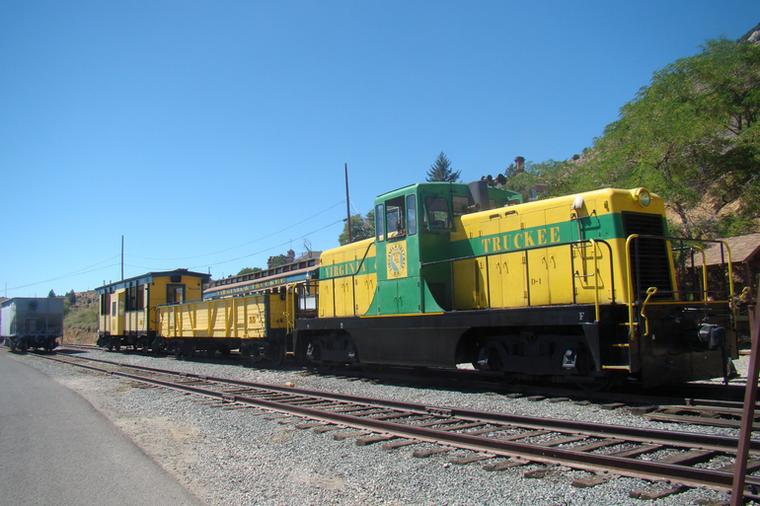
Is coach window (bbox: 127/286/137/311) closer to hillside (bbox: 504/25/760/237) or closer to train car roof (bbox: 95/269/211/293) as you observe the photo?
train car roof (bbox: 95/269/211/293)

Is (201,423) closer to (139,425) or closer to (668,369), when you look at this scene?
(139,425)

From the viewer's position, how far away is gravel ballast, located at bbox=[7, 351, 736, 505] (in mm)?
4648

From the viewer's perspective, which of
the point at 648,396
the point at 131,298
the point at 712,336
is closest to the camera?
the point at 712,336

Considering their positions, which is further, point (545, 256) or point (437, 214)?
point (437, 214)

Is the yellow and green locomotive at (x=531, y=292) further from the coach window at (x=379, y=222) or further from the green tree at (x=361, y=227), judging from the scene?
the green tree at (x=361, y=227)

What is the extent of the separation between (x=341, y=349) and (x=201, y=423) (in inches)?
202

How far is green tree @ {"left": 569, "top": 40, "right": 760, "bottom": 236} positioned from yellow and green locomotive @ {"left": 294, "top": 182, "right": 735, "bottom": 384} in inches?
484

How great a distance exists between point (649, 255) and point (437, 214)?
3892 mm

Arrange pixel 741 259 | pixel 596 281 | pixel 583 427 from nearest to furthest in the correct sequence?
pixel 583 427 → pixel 596 281 → pixel 741 259

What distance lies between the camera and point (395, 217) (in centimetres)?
1145

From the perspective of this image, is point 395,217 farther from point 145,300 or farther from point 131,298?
point 131,298

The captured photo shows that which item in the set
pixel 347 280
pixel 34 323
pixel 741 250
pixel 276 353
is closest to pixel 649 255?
pixel 347 280

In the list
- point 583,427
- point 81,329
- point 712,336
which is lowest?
point 583,427

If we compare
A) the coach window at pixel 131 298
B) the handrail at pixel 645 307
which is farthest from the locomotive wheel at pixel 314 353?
the coach window at pixel 131 298
